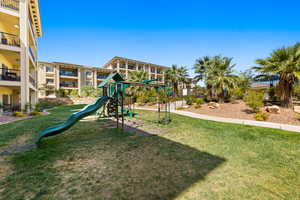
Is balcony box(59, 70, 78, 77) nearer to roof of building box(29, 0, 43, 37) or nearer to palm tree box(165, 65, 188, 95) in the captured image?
roof of building box(29, 0, 43, 37)

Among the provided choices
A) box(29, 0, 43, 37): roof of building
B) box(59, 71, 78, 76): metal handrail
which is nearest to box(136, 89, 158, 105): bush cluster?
box(29, 0, 43, 37): roof of building

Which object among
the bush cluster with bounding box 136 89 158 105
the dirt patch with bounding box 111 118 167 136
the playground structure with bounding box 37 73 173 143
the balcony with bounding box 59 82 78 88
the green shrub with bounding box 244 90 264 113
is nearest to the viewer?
the playground structure with bounding box 37 73 173 143

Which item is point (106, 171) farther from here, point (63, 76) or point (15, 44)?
point (63, 76)

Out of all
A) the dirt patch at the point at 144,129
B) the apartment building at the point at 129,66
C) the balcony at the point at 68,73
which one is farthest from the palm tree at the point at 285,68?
the balcony at the point at 68,73

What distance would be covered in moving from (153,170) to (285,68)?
13106mm

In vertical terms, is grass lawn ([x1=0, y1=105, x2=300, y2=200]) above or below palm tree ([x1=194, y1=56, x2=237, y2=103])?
below

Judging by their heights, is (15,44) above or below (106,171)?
above

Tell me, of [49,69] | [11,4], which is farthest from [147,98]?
[49,69]

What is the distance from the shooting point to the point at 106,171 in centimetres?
300

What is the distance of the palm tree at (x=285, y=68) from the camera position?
9.48 metres

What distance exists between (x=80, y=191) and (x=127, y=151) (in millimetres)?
1914

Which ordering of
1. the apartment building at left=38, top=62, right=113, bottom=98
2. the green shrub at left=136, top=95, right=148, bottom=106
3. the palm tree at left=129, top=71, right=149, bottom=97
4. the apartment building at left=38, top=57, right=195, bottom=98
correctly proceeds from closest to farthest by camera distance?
the green shrub at left=136, top=95, right=148, bottom=106 → the palm tree at left=129, top=71, right=149, bottom=97 → the apartment building at left=38, top=57, right=195, bottom=98 → the apartment building at left=38, top=62, right=113, bottom=98

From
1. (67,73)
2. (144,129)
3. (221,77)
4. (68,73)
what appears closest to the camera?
(144,129)

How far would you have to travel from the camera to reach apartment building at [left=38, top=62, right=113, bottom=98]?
98.6 feet
